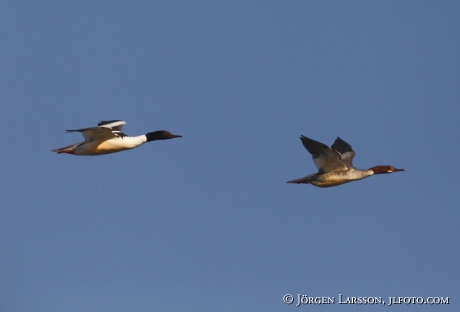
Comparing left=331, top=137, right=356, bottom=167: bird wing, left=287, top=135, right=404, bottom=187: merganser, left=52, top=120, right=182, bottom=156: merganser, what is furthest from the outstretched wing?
left=331, top=137, right=356, bottom=167: bird wing

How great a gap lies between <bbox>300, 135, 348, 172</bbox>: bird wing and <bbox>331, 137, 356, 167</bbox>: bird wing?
85 centimetres

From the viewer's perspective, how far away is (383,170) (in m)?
22.9

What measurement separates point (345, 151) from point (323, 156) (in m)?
2.10

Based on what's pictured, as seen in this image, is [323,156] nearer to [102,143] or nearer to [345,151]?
[345,151]

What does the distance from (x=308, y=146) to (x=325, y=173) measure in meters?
0.83

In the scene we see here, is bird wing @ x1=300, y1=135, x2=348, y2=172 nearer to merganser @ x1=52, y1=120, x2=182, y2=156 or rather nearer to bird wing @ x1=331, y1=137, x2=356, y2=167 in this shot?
bird wing @ x1=331, y1=137, x2=356, y2=167

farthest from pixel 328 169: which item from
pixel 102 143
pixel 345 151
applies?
pixel 102 143

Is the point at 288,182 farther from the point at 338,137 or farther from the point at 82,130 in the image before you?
the point at 82,130

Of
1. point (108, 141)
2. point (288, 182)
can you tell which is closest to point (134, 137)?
point (108, 141)

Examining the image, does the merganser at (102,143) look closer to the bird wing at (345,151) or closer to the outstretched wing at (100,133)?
the outstretched wing at (100,133)

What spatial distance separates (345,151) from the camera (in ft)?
76.6

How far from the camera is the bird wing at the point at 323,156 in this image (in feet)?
69.2

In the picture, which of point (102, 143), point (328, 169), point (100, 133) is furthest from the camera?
point (328, 169)

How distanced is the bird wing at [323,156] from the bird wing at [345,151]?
853 millimetres
